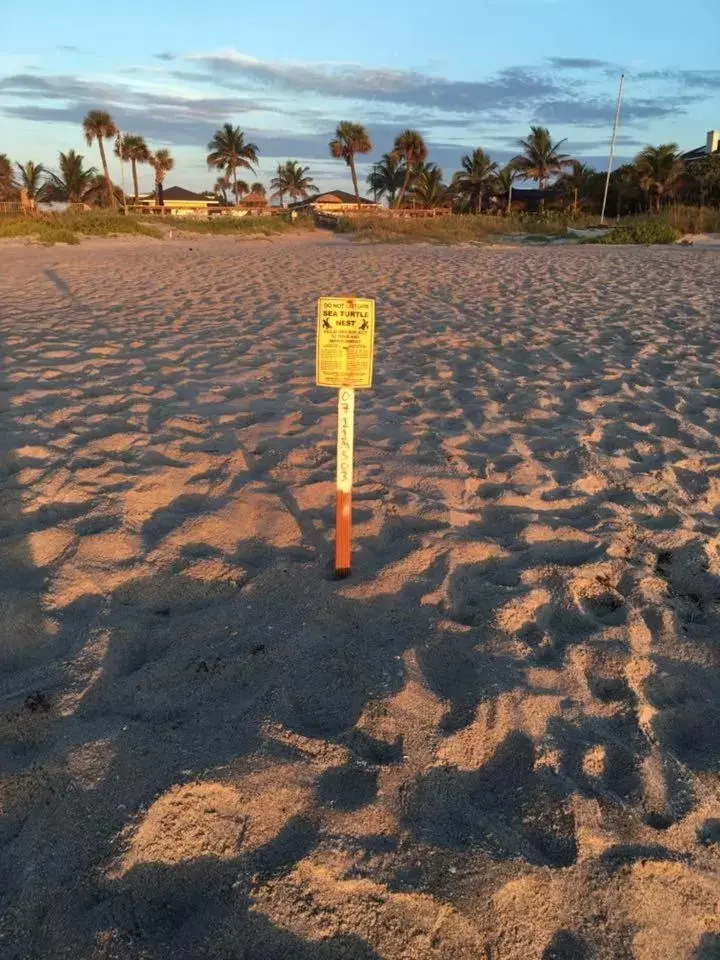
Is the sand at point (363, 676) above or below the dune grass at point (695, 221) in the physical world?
below

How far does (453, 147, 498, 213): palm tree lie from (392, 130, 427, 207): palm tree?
282 centimetres

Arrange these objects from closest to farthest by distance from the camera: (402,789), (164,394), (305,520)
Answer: (402,789) → (305,520) → (164,394)

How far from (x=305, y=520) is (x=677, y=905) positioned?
2.24 m

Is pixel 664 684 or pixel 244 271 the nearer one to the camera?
pixel 664 684

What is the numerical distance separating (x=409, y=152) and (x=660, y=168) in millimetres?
17383

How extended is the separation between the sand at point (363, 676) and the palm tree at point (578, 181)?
127 feet

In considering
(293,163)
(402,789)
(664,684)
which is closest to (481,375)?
(664,684)

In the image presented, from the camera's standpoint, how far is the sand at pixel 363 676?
5.52ft

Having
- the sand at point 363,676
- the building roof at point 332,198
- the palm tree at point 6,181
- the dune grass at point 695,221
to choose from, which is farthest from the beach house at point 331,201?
the sand at point 363,676

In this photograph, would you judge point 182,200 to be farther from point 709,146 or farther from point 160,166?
point 709,146

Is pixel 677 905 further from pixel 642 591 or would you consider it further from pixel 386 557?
pixel 386 557

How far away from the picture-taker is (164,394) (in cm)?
534

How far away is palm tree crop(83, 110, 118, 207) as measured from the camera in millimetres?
43750

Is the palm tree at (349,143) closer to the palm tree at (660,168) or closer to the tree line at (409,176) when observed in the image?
the tree line at (409,176)
